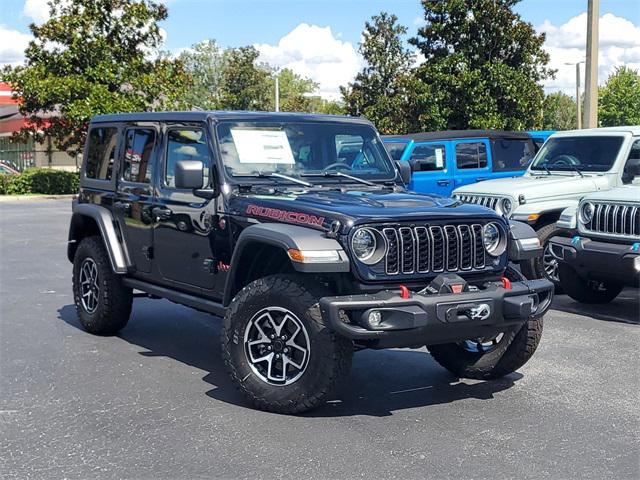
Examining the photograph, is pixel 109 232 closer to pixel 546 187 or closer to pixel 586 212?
pixel 586 212

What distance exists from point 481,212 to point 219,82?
6842cm

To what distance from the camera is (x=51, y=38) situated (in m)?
30.9

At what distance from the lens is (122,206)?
7.05m

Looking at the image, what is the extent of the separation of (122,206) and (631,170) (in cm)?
575

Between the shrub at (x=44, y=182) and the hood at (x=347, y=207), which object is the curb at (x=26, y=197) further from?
the hood at (x=347, y=207)

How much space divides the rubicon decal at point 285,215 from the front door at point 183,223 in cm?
48

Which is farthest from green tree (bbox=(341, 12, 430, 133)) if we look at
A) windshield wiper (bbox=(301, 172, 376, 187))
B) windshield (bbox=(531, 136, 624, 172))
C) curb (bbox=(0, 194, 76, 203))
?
windshield wiper (bbox=(301, 172, 376, 187))

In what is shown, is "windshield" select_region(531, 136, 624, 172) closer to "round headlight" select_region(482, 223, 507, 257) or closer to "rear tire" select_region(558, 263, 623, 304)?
"rear tire" select_region(558, 263, 623, 304)

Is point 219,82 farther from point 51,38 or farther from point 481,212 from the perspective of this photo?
point 481,212

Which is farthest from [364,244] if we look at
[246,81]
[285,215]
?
[246,81]

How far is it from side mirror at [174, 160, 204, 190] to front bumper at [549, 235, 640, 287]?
4252 mm

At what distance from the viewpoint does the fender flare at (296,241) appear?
16.0ft

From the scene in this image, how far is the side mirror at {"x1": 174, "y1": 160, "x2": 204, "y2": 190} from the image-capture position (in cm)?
575

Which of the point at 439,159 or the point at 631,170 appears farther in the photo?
the point at 439,159
